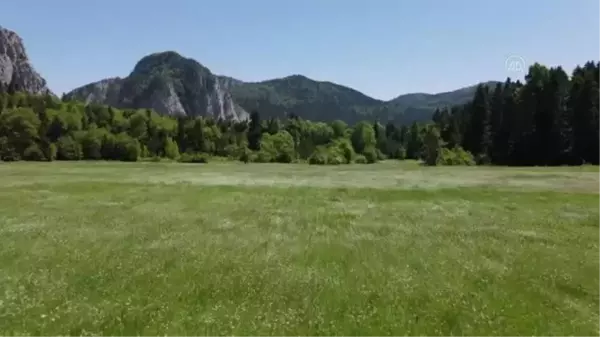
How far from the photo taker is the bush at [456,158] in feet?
465

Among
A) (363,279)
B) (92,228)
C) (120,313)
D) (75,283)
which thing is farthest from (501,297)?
(92,228)

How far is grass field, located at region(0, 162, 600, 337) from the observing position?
14.0 metres

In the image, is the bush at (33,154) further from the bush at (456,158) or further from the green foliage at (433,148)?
the bush at (456,158)

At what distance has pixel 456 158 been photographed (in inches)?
5645

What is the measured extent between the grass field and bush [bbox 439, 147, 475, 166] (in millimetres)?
104325

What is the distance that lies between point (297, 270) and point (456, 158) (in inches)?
5146

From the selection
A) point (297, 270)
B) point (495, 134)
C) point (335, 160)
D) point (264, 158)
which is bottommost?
point (264, 158)

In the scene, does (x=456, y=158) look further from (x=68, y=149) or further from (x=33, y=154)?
(x=33, y=154)

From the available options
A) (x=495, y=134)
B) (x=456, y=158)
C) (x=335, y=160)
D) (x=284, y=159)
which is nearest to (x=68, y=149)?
(x=284, y=159)

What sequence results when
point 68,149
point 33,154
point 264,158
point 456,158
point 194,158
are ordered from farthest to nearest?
point 264,158 < point 194,158 < point 68,149 < point 33,154 < point 456,158

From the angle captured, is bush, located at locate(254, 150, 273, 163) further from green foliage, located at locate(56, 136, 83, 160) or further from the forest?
green foliage, located at locate(56, 136, 83, 160)

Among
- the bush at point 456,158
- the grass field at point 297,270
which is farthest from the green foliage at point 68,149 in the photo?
the grass field at point 297,270

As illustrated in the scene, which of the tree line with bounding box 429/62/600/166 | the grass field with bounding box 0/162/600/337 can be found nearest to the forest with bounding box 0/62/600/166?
the tree line with bounding box 429/62/600/166

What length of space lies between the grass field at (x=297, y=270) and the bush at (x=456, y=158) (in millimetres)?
104325
